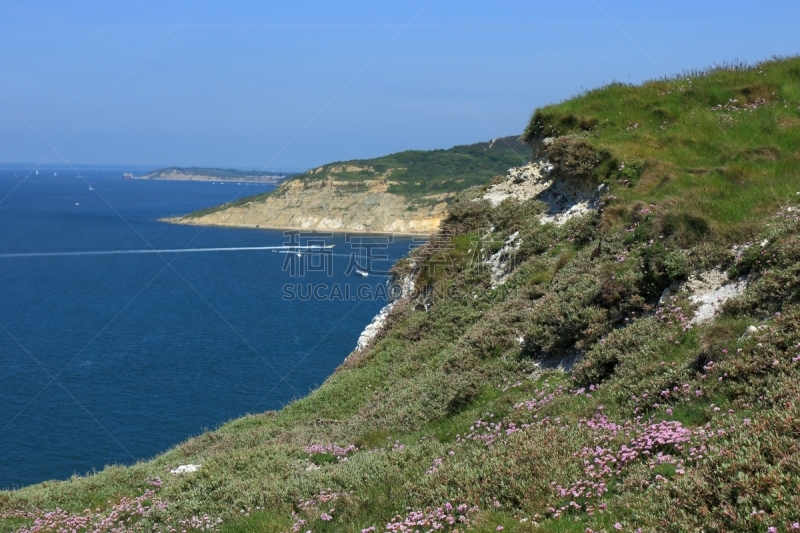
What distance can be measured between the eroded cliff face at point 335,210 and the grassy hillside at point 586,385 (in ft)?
471

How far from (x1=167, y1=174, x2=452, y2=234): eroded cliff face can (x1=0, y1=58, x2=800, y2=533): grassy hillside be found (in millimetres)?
143601

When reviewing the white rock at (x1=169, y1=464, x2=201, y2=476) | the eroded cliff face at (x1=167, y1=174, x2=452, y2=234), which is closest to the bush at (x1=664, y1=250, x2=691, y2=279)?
the white rock at (x1=169, y1=464, x2=201, y2=476)

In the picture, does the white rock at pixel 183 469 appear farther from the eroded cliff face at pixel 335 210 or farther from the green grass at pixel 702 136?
the eroded cliff face at pixel 335 210

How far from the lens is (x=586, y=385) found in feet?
36.5

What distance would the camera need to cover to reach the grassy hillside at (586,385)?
22.7ft

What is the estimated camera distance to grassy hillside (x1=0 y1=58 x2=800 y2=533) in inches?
272

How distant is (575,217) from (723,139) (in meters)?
4.44

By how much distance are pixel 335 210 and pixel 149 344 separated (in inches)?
4780

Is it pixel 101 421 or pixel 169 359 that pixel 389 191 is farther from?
pixel 101 421

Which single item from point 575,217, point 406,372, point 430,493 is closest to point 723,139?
point 575,217

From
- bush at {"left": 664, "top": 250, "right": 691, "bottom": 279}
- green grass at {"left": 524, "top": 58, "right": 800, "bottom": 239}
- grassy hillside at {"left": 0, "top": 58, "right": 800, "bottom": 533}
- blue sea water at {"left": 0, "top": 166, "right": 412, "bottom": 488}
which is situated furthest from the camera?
blue sea water at {"left": 0, "top": 166, "right": 412, "bottom": 488}

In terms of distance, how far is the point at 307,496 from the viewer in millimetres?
9367

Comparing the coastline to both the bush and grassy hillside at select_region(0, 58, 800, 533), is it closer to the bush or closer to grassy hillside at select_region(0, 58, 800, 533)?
grassy hillside at select_region(0, 58, 800, 533)

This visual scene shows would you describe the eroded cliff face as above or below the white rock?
above
